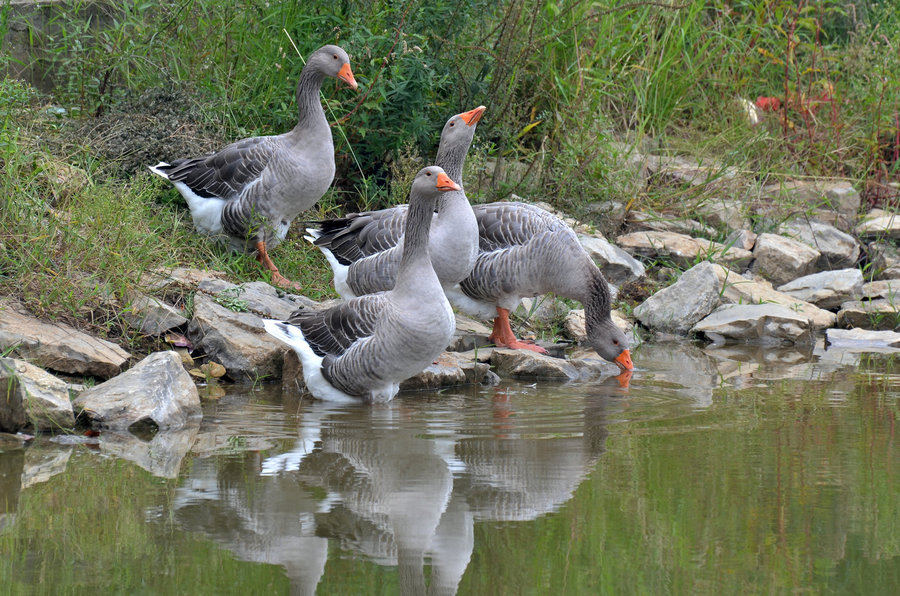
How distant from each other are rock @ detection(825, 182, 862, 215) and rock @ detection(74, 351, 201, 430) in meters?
7.21

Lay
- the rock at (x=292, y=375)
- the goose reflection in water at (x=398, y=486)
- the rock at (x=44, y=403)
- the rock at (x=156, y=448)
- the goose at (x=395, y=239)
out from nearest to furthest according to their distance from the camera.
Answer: the goose reflection in water at (x=398, y=486)
the rock at (x=156, y=448)
the rock at (x=44, y=403)
the rock at (x=292, y=375)
the goose at (x=395, y=239)

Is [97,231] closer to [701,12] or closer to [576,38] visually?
[576,38]

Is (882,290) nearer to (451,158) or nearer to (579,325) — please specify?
(579,325)

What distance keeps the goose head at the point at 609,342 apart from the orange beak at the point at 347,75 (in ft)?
7.99

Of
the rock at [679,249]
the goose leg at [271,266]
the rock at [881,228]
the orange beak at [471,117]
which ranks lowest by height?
the goose leg at [271,266]

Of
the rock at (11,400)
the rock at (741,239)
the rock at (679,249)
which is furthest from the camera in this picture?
the rock at (741,239)

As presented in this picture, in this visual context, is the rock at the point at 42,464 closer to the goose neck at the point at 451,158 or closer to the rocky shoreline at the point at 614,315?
the rocky shoreline at the point at 614,315

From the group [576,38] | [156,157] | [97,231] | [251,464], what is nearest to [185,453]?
[251,464]

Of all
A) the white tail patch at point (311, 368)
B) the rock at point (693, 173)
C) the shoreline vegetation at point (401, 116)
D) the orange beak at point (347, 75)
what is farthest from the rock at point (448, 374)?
the rock at point (693, 173)

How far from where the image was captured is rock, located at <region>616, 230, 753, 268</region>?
30.0 ft

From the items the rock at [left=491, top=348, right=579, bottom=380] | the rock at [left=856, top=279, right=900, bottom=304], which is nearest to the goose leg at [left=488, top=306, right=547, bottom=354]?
the rock at [left=491, top=348, right=579, bottom=380]

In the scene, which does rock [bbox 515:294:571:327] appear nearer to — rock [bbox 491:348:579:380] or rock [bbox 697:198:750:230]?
rock [bbox 491:348:579:380]

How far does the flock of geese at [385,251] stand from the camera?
5.91m

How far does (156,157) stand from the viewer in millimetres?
8516
